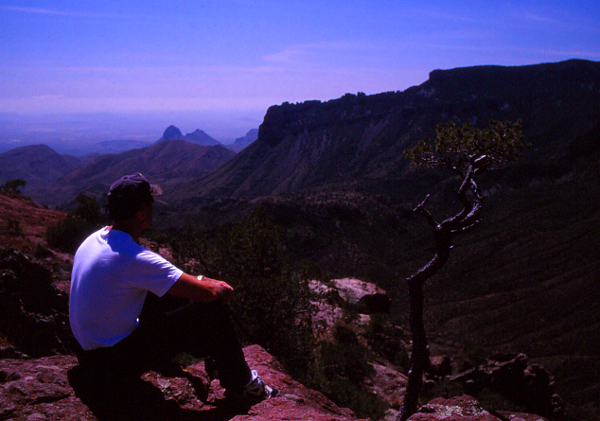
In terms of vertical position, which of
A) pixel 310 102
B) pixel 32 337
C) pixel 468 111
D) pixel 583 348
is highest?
pixel 310 102

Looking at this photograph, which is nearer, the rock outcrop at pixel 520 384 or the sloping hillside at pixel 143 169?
the rock outcrop at pixel 520 384

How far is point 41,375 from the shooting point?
3.34 meters

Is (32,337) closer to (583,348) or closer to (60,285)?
(60,285)

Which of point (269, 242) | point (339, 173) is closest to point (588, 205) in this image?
point (269, 242)

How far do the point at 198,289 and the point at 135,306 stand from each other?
56 cm

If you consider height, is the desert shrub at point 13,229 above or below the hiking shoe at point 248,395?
below

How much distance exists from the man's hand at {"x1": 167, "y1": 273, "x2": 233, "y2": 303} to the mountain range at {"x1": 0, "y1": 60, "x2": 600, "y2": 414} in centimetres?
1977

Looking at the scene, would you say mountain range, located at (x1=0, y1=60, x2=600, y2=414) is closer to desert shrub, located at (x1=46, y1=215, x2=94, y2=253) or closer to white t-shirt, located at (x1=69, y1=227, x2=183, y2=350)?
desert shrub, located at (x1=46, y1=215, x2=94, y2=253)

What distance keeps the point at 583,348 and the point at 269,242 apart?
77.6ft

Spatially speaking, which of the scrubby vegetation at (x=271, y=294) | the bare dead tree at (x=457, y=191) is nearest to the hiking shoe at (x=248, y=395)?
the scrubby vegetation at (x=271, y=294)

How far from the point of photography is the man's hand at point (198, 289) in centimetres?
291

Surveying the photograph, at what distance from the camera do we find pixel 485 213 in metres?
44.8

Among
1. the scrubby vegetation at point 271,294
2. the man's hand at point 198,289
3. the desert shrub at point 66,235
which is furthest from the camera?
the desert shrub at point 66,235

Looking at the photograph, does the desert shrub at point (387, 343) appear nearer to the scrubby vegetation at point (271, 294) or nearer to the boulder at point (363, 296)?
the boulder at point (363, 296)
